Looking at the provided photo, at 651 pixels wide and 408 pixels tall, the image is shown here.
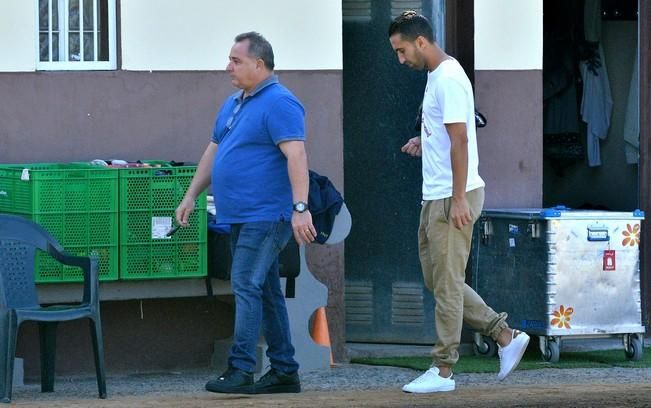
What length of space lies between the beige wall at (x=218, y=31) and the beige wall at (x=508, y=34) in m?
1.09

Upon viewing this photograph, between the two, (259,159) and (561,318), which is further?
(561,318)

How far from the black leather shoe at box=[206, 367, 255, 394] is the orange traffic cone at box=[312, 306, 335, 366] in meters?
1.74

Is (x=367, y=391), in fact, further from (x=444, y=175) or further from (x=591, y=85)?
(x=591, y=85)

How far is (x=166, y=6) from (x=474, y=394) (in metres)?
3.23

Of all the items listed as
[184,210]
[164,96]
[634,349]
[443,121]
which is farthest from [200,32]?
[634,349]

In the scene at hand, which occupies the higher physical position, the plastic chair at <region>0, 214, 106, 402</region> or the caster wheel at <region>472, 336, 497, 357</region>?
the plastic chair at <region>0, 214, 106, 402</region>

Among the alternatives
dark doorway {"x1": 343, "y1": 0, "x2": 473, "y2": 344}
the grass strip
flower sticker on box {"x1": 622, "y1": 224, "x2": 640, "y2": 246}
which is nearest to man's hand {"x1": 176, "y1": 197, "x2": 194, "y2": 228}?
the grass strip

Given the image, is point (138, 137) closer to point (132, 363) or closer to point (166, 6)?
point (166, 6)

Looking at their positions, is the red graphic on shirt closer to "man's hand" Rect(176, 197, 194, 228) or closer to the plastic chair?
"man's hand" Rect(176, 197, 194, 228)

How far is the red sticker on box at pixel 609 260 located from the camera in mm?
9656

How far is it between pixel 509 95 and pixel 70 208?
3.37m

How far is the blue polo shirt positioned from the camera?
766 cm

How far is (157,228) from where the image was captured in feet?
28.1

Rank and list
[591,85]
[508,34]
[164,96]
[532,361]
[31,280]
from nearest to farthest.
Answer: [31,280] < [164,96] < [532,361] < [508,34] < [591,85]
